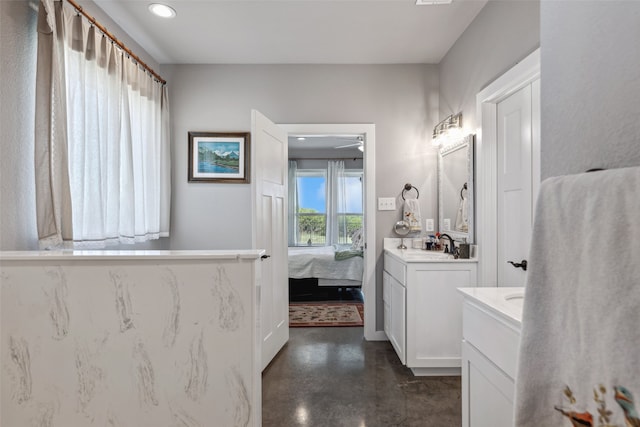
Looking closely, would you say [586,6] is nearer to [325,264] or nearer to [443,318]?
[443,318]

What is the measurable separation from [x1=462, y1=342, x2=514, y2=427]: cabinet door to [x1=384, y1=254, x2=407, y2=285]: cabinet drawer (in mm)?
1029

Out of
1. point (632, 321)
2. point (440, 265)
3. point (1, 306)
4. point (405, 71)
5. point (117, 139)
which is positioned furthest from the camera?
point (405, 71)

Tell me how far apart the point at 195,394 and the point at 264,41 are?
8.40ft

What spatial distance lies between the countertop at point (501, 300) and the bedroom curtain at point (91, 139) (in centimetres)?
205

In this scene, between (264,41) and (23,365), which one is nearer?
(23,365)

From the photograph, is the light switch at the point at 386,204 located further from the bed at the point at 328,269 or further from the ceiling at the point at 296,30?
the bed at the point at 328,269

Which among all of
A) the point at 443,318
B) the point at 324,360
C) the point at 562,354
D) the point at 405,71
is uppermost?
the point at 405,71

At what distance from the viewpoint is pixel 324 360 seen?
8.62ft

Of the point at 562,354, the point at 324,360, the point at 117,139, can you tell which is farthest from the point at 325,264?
the point at 562,354

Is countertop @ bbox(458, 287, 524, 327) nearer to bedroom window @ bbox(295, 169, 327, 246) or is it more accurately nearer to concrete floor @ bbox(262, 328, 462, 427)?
concrete floor @ bbox(262, 328, 462, 427)

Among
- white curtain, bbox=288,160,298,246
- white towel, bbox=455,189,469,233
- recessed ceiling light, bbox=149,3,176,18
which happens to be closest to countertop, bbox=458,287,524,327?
white towel, bbox=455,189,469,233

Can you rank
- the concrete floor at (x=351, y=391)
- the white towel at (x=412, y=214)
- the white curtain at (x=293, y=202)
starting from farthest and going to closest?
1. the white curtain at (x=293, y=202)
2. the white towel at (x=412, y=214)
3. the concrete floor at (x=351, y=391)

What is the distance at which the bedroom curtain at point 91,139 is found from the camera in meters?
1.64

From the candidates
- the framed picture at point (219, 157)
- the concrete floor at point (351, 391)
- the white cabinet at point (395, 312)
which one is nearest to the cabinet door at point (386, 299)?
the white cabinet at point (395, 312)
